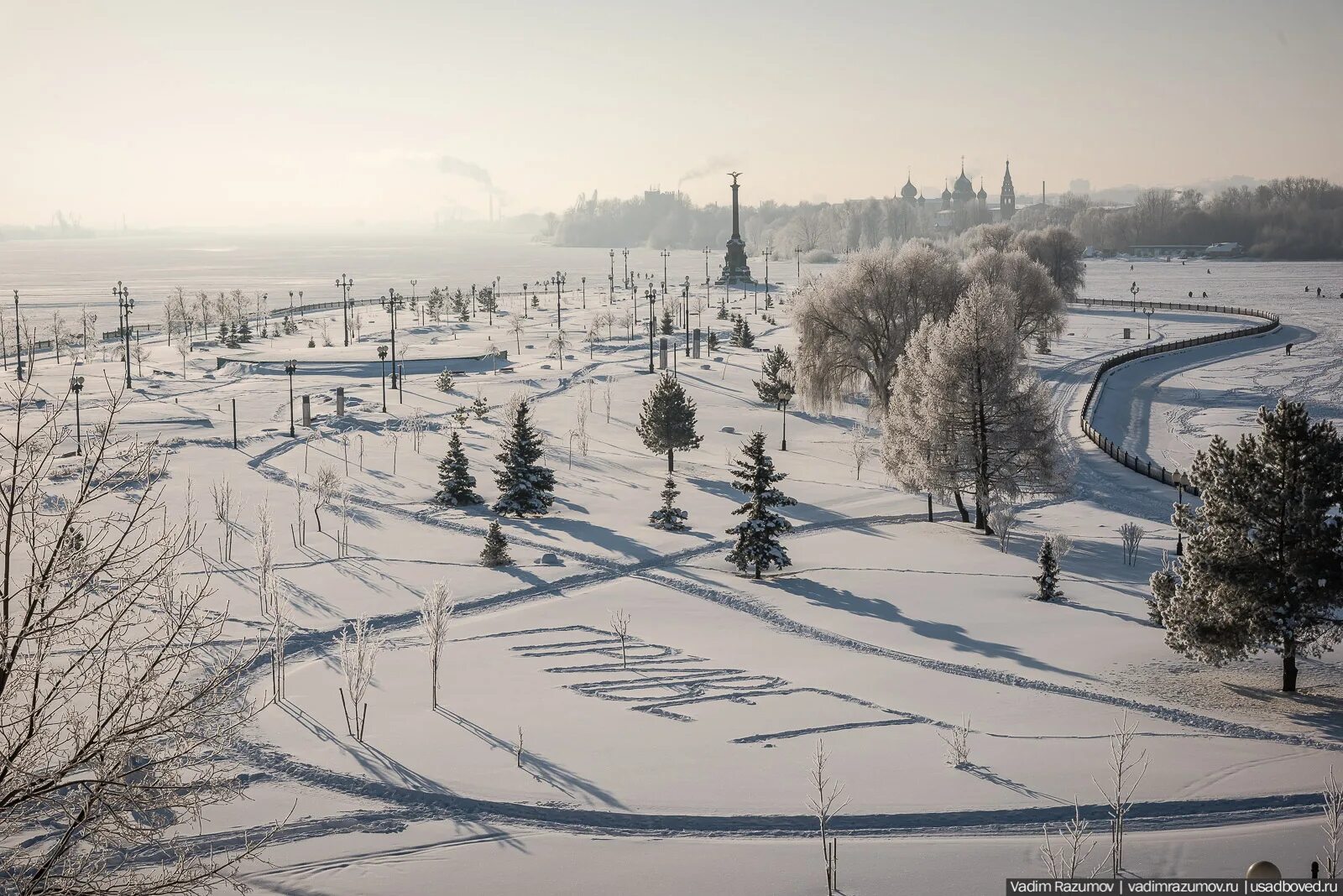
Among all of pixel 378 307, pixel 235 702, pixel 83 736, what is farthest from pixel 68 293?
pixel 83 736

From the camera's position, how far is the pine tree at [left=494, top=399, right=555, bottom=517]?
1437 inches

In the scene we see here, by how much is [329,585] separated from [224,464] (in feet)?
59.2

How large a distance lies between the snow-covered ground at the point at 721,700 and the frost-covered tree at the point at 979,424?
1710mm

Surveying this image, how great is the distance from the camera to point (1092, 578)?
28.0m

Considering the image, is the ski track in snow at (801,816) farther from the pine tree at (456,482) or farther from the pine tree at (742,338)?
the pine tree at (742,338)

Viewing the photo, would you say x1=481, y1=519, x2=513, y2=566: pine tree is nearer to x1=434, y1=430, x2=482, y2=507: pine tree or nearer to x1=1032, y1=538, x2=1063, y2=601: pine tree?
x1=434, y1=430, x2=482, y2=507: pine tree

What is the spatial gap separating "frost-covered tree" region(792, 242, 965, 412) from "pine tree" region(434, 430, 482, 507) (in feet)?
60.0

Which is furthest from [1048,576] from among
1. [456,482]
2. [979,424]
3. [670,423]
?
[456,482]

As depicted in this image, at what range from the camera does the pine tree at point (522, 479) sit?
36500 millimetres

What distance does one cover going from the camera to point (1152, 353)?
249 feet

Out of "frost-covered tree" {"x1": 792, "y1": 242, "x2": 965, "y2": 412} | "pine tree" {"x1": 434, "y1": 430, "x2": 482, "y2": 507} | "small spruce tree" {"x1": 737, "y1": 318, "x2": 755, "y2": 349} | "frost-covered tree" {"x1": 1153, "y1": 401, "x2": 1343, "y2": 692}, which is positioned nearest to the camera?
"frost-covered tree" {"x1": 1153, "y1": 401, "x2": 1343, "y2": 692}

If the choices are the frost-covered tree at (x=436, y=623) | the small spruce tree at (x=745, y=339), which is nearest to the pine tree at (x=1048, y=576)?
the frost-covered tree at (x=436, y=623)

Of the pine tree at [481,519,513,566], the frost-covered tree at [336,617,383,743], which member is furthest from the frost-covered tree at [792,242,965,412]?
the frost-covered tree at [336,617,383,743]

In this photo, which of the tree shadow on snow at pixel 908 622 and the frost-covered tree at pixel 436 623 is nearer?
the frost-covered tree at pixel 436 623
